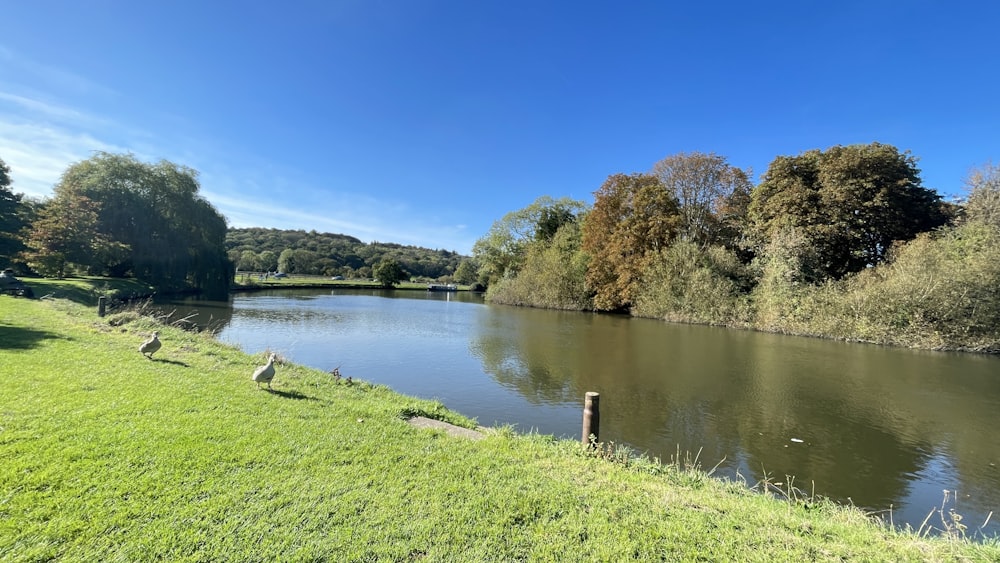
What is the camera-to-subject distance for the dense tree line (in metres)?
16.5

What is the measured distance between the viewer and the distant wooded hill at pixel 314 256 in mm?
80500

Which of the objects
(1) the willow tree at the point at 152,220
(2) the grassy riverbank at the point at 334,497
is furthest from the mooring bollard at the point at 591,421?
(1) the willow tree at the point at 152,220

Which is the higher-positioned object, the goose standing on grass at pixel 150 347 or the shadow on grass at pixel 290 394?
the goose standing on grass at pixel 150 347

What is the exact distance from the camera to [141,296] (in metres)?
24.7

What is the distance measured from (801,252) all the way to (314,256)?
85864 mm

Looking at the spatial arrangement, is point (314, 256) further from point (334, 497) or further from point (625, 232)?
point (334, 497)

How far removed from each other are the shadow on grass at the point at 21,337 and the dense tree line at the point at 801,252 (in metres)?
26.2

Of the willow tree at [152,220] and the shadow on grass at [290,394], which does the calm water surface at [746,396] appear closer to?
the shadow on grass at [290,394]

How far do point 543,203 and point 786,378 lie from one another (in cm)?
3548

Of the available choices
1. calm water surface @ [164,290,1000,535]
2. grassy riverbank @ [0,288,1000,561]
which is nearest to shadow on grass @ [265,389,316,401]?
grassy riverbank @ [0,288,1000,561]

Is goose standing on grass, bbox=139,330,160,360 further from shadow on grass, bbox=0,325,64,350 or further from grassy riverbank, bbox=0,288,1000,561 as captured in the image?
grassy riverbank, bbox=0,288,1000,561

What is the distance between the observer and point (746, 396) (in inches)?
374

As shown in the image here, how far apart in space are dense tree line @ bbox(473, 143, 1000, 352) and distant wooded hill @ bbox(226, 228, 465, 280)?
6362 cm

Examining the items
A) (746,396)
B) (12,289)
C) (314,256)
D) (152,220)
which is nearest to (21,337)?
(12,289)
